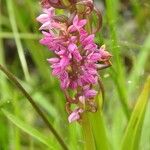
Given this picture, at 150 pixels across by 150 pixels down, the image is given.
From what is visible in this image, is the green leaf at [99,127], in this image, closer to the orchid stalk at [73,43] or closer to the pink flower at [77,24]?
the orchid stalk at [73,43]

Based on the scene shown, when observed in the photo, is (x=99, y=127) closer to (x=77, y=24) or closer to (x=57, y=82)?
(x=77, y=24)

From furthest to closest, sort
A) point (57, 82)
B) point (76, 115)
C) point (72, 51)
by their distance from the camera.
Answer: point (57, 82)
point (76, 115)
point (72, 51)

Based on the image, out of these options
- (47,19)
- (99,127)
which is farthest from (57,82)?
(47,19)

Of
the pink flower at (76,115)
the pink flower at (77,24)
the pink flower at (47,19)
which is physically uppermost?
the pink flower at (47,19)

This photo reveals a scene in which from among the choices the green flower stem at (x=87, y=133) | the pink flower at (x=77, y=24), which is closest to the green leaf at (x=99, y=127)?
the green flower stem at (x=87, y=133)

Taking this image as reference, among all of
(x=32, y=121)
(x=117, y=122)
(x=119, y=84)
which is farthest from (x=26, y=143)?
(x=119, y=84)
